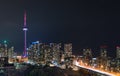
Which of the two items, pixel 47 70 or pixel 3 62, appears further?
pixel 3 62

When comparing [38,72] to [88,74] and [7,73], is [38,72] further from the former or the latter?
[7,73]

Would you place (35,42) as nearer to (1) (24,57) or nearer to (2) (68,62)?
(1) (24,57)

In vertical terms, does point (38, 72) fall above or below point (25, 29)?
below

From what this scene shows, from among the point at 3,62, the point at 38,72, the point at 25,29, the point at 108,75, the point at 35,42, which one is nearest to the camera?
the point at 108,75

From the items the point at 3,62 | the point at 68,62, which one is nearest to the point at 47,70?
the point at 3,62

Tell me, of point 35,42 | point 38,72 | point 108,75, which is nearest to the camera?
point 108,75

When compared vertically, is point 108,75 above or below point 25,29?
below

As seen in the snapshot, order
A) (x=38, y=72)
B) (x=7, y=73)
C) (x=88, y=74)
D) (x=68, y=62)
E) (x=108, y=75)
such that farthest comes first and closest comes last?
(x=68, y=62), (x=7, y=73), (x=88, y=74), (x=38, y=72), (x=108, y=75)

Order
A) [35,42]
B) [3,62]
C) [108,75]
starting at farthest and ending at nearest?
1. [35,42]
2. [3,62]
3. [108,75]

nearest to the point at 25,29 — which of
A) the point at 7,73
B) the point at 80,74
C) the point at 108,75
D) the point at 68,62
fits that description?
the point at 68,62
